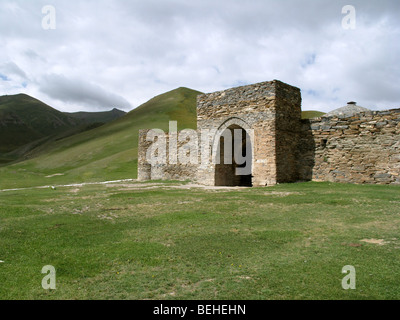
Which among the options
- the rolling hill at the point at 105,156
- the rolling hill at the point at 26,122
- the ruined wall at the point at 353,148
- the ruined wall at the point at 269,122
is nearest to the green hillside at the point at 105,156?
the rolling hill at the point at 105,156

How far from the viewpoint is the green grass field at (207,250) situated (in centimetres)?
384

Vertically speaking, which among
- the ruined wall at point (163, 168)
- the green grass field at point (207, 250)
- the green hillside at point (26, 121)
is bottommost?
the green grass field at point (207, 250)

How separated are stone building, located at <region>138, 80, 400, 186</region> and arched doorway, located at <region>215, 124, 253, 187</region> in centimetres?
5

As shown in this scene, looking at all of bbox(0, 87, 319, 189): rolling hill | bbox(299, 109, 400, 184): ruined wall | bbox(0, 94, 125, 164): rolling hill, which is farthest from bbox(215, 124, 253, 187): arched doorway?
bbox(0, 94, 125, 164): rolling hill

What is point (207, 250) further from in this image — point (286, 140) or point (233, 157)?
point (233, 157)

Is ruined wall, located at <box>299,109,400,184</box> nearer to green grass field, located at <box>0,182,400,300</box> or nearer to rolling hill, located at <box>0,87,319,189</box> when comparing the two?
green grass field, located at <box>0,182,400,300</box>

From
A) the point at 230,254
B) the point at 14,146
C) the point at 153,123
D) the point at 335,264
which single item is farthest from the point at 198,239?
the point at 14,146

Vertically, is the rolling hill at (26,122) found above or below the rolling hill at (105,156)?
above

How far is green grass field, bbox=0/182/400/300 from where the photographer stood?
151 inches

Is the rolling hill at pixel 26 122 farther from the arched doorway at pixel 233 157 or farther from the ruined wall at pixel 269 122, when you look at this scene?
the ruined wall at pixel 269 122

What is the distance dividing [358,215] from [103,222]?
5.83 metres

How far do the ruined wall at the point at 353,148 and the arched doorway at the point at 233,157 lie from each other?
3.11 metres

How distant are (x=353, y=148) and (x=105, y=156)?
2988 cm

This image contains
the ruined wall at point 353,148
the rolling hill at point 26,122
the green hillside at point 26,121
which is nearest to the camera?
the ruined wall at point 353,148
